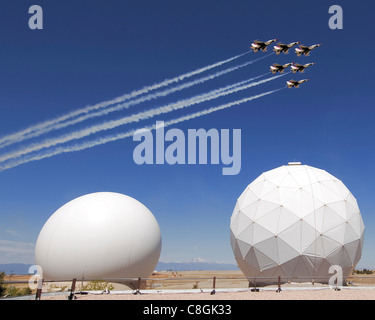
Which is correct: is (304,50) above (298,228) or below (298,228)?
above

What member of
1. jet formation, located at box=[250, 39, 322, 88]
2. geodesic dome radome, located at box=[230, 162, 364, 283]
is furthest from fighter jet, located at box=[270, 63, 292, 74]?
geodesic dome radome, located at box=[230, 162, 364, 283]

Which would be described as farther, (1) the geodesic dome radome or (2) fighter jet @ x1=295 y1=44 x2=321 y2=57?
(2) fighter jet @ x1=295 y1=44 x2=321 y2=57

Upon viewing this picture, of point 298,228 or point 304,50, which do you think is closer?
point 298,228

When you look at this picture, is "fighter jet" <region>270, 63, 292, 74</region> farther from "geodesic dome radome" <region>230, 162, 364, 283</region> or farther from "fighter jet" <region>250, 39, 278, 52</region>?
"geodesic dome radome" <region>230, 162, 364, 283</region>

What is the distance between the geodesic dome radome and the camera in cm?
2588

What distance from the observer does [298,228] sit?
86.2ft

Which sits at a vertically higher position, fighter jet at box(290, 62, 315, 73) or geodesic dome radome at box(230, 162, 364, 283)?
fighter jet at box(290, 62, 315, 73)

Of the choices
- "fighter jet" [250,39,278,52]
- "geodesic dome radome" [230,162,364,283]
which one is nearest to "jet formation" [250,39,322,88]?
"fighter jet" [250,39,278,52]

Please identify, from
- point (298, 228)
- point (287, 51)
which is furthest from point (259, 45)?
point (298, 228)

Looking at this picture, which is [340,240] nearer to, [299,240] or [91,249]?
[299,240]

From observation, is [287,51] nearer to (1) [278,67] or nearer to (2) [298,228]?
(1) [278,67]

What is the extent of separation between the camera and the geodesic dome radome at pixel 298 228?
25875 millimetres
